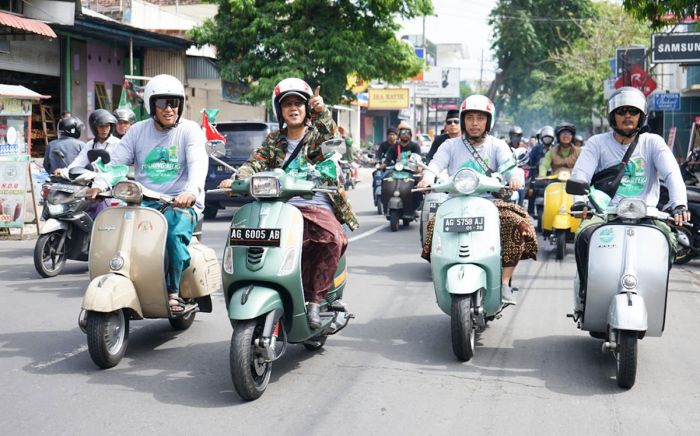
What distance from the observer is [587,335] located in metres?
6.80

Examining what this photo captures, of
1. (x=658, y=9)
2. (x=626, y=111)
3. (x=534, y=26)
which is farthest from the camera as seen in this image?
(x=534, y=26)

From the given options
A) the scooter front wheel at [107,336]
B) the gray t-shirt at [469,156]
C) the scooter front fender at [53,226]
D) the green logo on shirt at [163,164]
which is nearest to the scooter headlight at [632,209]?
the gray t-shirt at [469,156]

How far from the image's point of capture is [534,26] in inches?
1919

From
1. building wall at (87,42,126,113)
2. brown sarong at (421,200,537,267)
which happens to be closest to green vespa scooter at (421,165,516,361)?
brown sarong at (421,200,537,267)

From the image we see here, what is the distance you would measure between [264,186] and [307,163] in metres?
0.75

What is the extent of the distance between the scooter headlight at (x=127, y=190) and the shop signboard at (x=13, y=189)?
7674 millimetres

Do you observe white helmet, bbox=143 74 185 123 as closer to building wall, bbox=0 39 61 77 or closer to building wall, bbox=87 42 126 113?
building wall, bbox=0 39 61 77

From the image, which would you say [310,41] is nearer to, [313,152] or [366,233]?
[366,233]

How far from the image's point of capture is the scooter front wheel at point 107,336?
533cm

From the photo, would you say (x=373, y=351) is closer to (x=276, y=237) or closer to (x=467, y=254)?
Answer: (x=467, y=254)

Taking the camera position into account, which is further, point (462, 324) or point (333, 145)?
point (462, 324)

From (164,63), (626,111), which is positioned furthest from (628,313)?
(164,63)

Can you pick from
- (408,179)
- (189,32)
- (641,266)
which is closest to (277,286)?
(641,266)

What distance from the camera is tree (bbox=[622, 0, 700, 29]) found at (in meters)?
11.0
